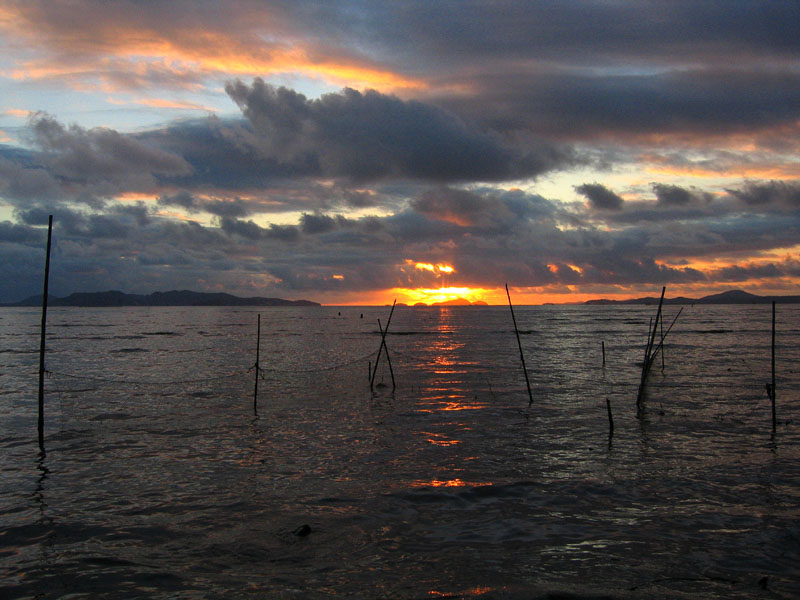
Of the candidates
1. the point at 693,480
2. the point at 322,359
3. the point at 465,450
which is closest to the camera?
the point at 693,480

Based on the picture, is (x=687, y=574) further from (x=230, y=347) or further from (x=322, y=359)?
(x=230, y=347)

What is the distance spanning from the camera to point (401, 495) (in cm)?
1333

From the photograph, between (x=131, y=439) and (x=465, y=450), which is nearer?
(x=465, y=450)

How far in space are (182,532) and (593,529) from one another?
8316 mm

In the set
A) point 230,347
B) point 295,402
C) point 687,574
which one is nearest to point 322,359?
point 230,347

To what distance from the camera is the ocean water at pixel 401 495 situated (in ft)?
30.6

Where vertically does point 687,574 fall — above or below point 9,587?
above

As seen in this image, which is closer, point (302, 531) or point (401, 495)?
point (302, 531)

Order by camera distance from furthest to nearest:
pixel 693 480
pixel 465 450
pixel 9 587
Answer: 1. pixel 465 450
2. pixel 693 480
3. pixel 9 587

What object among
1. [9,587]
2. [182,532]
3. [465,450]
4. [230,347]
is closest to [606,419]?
[465,450]

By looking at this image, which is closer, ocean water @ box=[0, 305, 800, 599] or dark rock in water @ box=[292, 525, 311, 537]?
ocean water @ box=[0, 305, 800, 599]

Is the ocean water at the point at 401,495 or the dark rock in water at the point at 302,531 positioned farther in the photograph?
the dark rock in water at the point at 302,531

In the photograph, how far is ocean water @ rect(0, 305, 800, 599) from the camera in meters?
9.33

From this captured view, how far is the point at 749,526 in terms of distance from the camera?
11.2 metres
